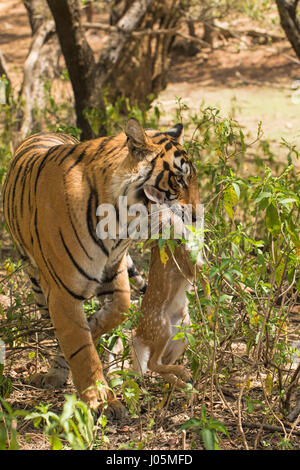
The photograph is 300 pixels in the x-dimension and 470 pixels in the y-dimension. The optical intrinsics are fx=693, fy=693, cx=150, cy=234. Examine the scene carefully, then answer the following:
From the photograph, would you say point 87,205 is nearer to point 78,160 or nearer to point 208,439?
point 78,160

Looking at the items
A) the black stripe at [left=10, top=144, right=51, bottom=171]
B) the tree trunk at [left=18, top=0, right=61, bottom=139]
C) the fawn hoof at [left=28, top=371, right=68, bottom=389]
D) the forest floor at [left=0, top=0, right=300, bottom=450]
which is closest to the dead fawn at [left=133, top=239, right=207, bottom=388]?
the forest floor at [left=0, top=0, right=300, bottom=450]

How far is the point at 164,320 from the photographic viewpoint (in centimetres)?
337

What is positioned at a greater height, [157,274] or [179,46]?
[179,46]

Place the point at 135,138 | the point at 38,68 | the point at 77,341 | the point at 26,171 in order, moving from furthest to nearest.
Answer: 1. the point at 38,68
2. the point at 26,171
3. the point at 77,341
4. the point at 135,138

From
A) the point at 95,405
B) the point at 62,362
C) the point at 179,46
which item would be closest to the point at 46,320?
the point at 62,362

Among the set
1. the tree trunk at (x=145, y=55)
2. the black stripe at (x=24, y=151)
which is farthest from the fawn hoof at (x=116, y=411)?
the tree trunk at (x=145, y=55)

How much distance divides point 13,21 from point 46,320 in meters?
17.4

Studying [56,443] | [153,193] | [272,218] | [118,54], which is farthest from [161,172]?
[118,54]

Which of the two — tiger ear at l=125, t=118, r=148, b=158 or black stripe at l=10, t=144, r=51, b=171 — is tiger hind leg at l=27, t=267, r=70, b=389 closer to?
black stripe at l=10, t=144, r=51, b=171

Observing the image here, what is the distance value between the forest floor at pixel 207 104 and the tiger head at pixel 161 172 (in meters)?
0.56

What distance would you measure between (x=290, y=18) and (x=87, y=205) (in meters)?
3.75

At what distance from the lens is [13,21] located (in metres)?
19.6
